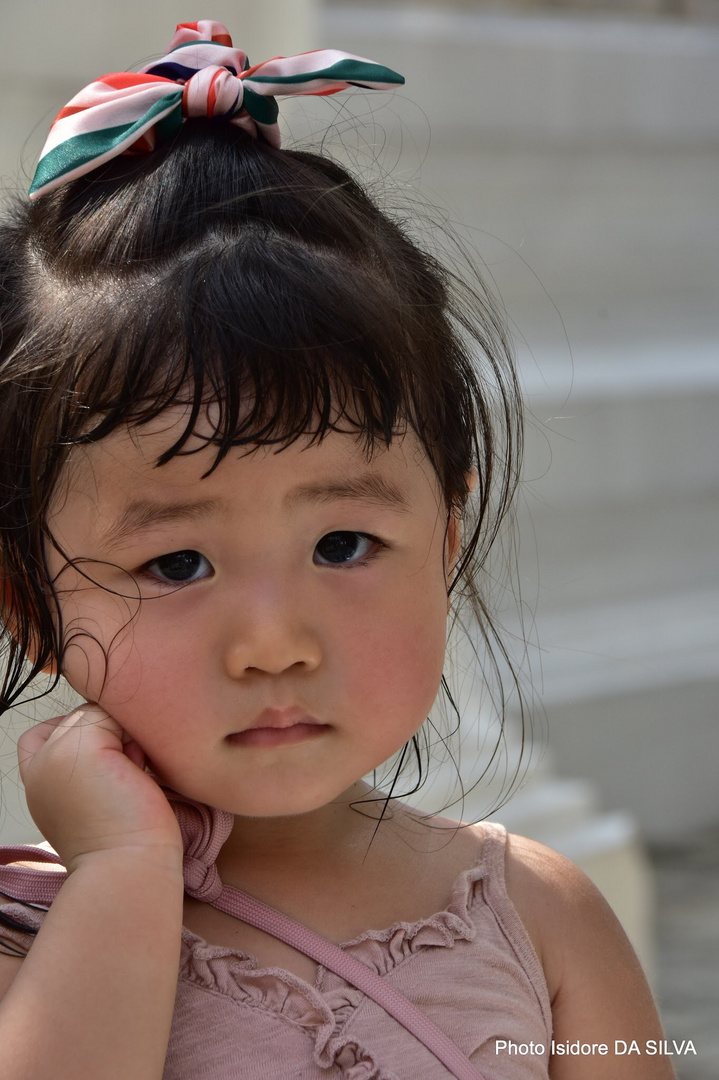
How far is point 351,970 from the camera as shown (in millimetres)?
1001

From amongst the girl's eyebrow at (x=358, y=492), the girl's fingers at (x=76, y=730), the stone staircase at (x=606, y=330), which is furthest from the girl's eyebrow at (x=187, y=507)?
the stone staircase at (x=606, y=330)

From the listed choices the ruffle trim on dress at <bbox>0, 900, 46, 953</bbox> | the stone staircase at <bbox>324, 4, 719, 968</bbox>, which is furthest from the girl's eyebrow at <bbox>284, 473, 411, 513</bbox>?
the stone staircase at <bbox>324, 4, 719, 968</bbox>

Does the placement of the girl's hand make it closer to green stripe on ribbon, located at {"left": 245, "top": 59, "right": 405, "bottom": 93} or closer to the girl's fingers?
the girl's fingers

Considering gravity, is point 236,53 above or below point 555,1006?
above

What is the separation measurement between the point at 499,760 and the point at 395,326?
1.49 m

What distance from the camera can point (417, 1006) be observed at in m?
1.01

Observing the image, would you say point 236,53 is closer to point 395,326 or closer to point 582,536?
point 395,326

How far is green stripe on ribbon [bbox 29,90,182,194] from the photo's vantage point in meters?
1.03

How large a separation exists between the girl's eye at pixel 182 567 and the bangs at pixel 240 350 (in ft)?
0.28

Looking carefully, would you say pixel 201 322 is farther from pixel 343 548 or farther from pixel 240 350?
pixel 343 548

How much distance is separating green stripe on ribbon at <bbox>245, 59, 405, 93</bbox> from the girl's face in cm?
34

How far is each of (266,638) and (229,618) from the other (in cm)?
3

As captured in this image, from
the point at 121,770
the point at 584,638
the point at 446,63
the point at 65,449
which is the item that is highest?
the point at 446,63

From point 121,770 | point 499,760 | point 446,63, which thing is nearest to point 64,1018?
point 121,770
